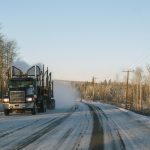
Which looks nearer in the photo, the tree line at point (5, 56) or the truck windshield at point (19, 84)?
the truck windshield at point (19, 84)

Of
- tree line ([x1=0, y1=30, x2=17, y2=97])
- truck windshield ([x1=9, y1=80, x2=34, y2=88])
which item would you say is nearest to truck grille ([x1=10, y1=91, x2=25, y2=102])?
truck windshield ([x1=9, y1=80, x2=34, y2=88])

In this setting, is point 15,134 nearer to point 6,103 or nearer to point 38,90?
point 6,103

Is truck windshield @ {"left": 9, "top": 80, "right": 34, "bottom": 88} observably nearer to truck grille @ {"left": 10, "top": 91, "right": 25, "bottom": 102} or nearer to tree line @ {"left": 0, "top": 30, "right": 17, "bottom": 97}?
truck grille @ {"left": 10, "top": 91, "right": 25, "bottom": 102}

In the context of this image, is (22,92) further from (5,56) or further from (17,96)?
(5,56)

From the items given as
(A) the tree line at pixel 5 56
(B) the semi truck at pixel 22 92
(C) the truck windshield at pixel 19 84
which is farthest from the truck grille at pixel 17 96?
(A) the tree line at pixel 5 56

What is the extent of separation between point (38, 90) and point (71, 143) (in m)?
25.7

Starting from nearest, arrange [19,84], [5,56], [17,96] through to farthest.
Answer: [17,96] < [19,84] < [5,56]

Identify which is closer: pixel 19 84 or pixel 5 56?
pixel 19 84

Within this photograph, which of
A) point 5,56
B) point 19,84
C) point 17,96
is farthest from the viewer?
point 5,56

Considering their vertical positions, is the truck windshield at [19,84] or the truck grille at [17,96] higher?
the truck windshield at [19,84]


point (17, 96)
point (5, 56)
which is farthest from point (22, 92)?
point (5, 56)

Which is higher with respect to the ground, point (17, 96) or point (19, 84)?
point (19, 84)

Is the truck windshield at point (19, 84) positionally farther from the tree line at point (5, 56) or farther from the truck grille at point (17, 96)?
the tree line at point (5, 56)

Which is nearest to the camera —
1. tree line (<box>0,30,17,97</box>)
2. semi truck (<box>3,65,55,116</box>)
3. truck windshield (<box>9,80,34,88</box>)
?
semi truck (<box>3,65,55,116</box>)
